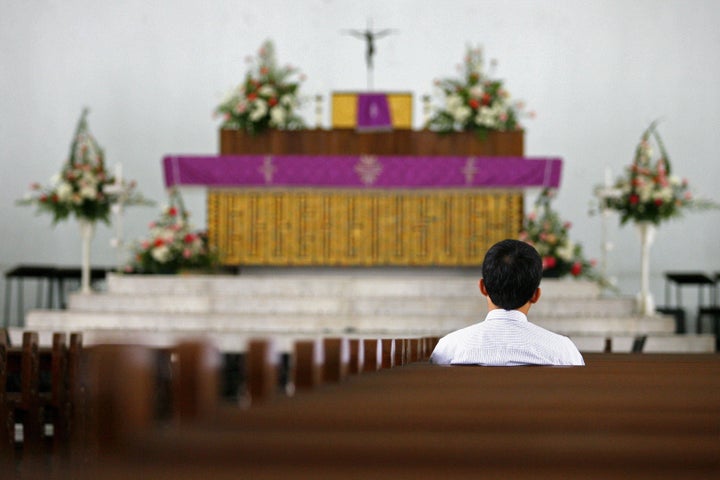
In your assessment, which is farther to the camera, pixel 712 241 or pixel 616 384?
pixel 712 241

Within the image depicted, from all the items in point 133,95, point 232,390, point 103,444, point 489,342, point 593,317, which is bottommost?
point 232,390

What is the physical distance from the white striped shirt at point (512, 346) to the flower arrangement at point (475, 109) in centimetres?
717

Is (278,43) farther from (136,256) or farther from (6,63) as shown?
(136,256)

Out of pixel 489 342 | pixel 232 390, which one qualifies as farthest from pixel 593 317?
pixel 489 342

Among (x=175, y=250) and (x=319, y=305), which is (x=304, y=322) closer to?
(x=319, y=305)

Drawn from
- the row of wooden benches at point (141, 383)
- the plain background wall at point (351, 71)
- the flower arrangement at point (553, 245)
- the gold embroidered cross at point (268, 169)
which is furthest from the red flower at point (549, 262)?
the row of wooden benches at point (141, 383)

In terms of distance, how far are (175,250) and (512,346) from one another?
7.18m

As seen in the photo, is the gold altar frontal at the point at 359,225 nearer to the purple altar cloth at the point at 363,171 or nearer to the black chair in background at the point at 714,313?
the purple altar cloth at the point at 363,171

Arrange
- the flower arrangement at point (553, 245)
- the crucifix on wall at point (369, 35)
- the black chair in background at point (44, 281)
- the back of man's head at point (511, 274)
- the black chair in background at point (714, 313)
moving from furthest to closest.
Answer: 1. the crucifix on wall at point (369, 35)
2. the black chair in background at point (44, 281)
3. the black chair in background at point (714, 313)
4. the flower arrangement at point (553, 245)
5. the back of man's head at point (511, 274)

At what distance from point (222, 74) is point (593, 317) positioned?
7.67 meters

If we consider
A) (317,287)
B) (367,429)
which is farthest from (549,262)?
(367,429)

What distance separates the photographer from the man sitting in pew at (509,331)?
3.34 meters

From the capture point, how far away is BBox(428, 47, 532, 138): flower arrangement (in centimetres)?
1044

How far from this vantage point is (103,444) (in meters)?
1.00
